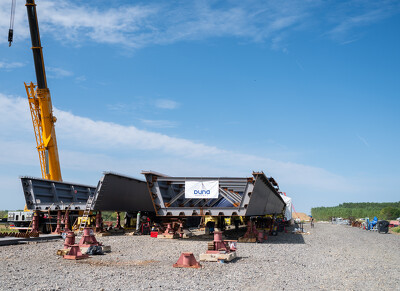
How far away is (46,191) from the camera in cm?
2591

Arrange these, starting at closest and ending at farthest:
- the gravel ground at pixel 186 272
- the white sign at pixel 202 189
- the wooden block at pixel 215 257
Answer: the gravel ground at pixel 186 272 → the wooden block at pixel 215 257 → the white sign at pixel 202 189

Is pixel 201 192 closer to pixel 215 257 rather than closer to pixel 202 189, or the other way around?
pixel 202 189

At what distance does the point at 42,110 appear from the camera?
92.3 feet

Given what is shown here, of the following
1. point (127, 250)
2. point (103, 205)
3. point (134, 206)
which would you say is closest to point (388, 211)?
point (134, 206)

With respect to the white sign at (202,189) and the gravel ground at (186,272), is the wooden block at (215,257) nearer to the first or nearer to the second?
the gravel ground at (186,272)

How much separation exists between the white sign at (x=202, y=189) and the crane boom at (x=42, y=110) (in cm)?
1236

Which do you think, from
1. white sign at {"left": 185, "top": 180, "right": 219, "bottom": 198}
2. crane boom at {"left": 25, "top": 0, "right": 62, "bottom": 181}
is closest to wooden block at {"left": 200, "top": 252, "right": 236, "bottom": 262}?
white sign at {"left": 185, "top": 180, "right": 219, "bottom": 198}

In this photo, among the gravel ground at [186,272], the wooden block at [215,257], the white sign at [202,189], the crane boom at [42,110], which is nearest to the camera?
the gravel ground at [186,272]

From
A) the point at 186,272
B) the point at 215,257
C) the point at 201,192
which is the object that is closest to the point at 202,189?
the point at 201,192

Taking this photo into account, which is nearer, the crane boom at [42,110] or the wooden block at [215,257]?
the wooden block at [215,257]

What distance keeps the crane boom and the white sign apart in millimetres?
12362

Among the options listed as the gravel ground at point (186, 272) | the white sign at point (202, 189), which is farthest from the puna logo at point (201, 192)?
the gravel ground at point (186, 272)

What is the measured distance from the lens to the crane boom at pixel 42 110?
27.7m

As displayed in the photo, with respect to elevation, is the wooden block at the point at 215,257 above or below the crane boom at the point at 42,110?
below
